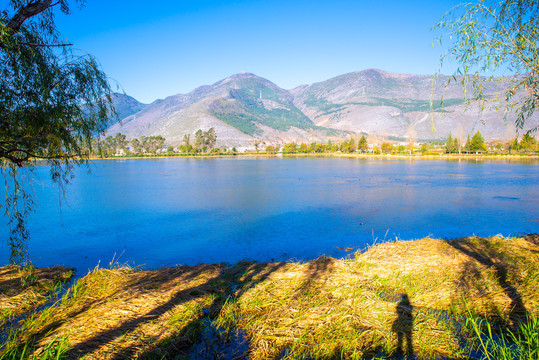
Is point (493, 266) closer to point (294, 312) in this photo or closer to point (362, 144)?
point (294, 312)

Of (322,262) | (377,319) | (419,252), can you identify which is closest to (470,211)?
(419,252)

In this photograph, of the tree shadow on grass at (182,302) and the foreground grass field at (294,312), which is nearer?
the tree shadow on grass at (182,302)

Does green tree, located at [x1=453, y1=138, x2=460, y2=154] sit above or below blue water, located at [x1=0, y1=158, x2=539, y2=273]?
above

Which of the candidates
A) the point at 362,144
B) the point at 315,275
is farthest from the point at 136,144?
the point at 315,275

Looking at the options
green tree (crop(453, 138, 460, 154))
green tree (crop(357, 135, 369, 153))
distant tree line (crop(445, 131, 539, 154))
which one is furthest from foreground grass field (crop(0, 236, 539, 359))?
green tree (crop(357, 135, 369, 153))

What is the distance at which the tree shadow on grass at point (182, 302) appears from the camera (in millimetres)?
4125

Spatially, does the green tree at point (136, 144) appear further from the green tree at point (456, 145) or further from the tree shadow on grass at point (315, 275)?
the tree shadow on grass at point (315, 275)

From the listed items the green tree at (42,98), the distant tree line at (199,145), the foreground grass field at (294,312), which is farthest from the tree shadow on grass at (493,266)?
the distant tree line at (199,145)

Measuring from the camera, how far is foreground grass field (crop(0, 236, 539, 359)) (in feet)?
14.0

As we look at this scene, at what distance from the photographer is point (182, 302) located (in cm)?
551

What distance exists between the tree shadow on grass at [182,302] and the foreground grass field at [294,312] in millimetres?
21

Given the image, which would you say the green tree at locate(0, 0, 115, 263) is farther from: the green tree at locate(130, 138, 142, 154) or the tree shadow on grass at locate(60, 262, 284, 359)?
the green tree at locate(130, 138, 142, 154)

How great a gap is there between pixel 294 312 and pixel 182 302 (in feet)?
7.06

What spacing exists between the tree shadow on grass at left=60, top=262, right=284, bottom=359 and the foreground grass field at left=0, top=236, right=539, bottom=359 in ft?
0.07
